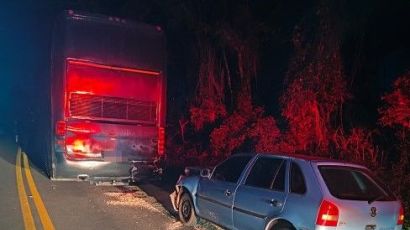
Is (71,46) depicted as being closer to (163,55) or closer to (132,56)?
(132,56)

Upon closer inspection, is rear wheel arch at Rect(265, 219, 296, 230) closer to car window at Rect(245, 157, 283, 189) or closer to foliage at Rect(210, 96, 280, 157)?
car window at Rect(245, 157, 283, 189)

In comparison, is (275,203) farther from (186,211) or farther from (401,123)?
(401,123)

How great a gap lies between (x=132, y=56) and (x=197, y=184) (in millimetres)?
3649

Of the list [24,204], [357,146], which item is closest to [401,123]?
[357,146]

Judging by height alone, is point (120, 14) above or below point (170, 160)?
above

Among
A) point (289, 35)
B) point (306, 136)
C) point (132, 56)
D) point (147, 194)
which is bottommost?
point (147, 194)

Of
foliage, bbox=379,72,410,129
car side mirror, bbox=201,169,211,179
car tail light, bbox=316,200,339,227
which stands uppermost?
foliage, bbox=379,72,410,129

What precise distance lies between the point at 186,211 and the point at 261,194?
2292mm

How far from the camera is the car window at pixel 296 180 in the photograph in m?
6.38

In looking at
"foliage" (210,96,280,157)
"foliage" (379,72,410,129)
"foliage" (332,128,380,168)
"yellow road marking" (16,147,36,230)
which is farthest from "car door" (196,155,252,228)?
"foliage" (210,96,280,157)

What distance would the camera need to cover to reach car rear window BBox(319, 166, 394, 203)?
628 centimetres

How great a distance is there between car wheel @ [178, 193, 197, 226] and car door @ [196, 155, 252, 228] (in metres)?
0.25

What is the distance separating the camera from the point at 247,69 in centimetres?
1563

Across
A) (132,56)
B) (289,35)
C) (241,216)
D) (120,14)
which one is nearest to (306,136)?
(289,35)
